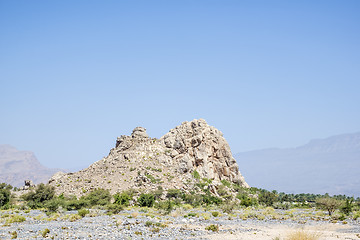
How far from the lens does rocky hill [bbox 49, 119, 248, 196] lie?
246ft

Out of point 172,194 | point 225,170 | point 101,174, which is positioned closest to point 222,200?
point 172,194

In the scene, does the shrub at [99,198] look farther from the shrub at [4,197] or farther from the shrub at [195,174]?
the shrub at [195,174]

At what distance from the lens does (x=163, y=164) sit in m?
82.6

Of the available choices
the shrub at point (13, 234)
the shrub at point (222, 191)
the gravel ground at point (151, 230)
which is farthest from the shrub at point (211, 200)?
the shrub at point (13, 234)

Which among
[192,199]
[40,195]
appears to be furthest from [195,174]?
[40,195]

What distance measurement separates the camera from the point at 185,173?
81000 mm

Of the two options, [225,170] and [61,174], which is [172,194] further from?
[61,174]

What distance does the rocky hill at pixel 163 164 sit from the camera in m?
75.1

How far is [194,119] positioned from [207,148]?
32.5ft

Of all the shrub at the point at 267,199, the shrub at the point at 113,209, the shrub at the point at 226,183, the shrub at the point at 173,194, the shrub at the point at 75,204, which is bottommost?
the shrub at the point at 267,199

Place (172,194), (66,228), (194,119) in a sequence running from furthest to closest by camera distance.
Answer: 1. (194,119)
2. (172,194)
3. (66,228)

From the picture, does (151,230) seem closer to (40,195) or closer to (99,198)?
(99,198)

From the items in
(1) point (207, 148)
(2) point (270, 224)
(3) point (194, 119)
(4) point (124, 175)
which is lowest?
(2) point (270, 224)

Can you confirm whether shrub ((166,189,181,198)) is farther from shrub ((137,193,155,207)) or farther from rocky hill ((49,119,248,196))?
shrub ((137,193,155,207))
